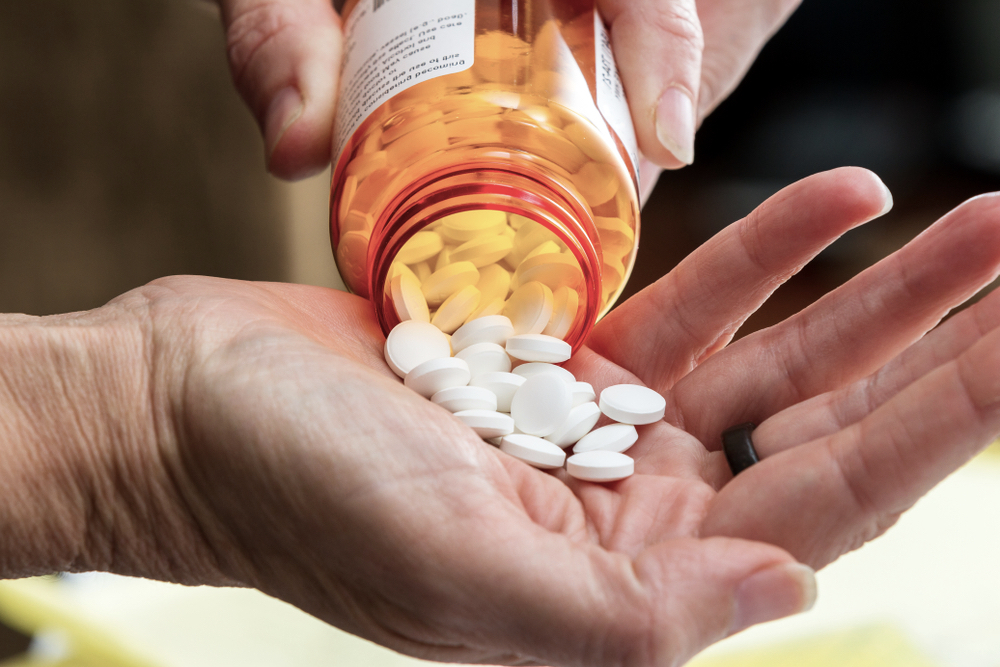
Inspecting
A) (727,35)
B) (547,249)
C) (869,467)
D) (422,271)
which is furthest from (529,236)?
(727,35)

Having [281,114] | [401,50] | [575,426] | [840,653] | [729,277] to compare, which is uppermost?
[401,50]

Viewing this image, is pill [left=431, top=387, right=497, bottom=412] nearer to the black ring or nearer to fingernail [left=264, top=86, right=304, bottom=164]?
the black ring

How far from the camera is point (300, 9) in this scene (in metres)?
1.07

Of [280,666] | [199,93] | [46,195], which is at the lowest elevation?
[280,666]

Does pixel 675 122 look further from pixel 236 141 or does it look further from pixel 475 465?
pixel 236 141

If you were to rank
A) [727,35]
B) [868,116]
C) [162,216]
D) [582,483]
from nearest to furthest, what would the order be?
[582,483]
[727,35]
[162,216]
[868,116]

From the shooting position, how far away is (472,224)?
0.88 meters

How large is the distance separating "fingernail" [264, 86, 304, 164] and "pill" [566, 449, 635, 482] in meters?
0.57

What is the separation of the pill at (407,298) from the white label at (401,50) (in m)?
0.16

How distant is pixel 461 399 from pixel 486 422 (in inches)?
1.7

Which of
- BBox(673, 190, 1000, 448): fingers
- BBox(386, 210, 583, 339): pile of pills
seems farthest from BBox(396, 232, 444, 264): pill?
BBox(673, 190, 1000, 448): fingers

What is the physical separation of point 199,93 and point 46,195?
36 cm

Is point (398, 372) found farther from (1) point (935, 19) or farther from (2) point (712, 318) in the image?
(1) point (935, 19)

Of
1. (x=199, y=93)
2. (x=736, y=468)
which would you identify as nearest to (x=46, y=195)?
(x=199, y=93)
